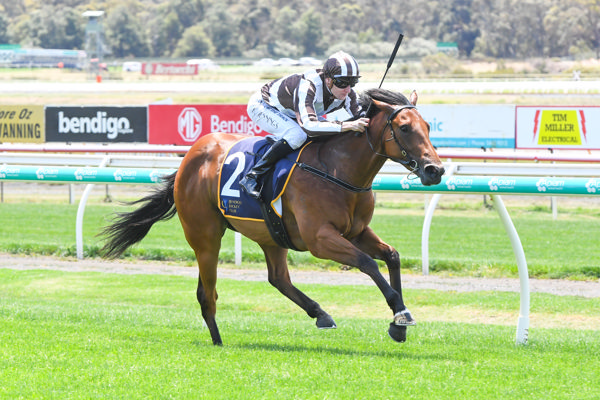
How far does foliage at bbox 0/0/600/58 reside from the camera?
273 feet

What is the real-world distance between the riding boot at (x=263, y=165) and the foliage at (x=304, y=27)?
76073 mm

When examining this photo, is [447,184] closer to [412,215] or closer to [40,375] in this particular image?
[40,375]

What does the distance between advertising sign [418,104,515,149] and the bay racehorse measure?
13233 millimetres

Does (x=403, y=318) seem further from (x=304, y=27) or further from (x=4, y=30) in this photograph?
(x=4, y=30)

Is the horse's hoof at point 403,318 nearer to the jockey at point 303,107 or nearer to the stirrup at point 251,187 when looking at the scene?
the jockey at point 303,107

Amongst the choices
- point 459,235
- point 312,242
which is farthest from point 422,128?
point 459,235

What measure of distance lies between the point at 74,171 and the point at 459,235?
529cm

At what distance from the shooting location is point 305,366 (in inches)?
171

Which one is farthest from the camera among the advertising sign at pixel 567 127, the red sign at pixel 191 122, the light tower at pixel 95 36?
the light tower at pixel 95 36

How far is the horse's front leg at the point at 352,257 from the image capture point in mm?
4543

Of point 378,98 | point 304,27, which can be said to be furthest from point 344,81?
point 304,27

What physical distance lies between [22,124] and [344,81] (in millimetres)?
18068

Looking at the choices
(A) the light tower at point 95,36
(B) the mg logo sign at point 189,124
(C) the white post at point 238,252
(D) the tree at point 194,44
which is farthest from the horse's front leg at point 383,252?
(D) the tree at point 194,44

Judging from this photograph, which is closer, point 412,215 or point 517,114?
point 412,215
